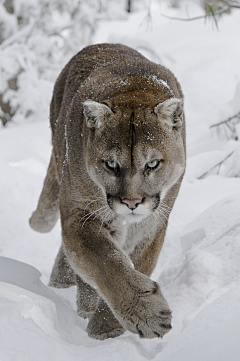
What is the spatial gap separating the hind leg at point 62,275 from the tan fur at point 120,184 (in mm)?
508

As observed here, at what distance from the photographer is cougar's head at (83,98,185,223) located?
7.91 feet

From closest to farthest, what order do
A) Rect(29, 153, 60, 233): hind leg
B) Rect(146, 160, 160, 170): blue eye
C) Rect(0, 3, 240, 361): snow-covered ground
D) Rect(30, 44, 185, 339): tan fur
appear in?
Rect(0, 3, 240, 361): snow-covered ground → Rect(30, 44, 185, 339): tan fur → Rect(146, 160, 160, 170): blue eye → Rect(29, 153, 60, 233): hind leg

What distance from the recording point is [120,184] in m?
2.43

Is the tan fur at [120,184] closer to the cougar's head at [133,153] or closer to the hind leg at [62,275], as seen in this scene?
the cougar's head at [133,153]

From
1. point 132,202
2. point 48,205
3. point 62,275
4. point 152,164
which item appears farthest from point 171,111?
point 48,205

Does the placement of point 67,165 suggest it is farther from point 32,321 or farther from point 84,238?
point 32,321

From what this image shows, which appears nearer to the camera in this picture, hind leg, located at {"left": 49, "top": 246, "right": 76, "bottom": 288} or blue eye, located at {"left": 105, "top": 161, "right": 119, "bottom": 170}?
blue eye, located at {"left": 105, "top": 161, "right": 119, "bottom": 170}

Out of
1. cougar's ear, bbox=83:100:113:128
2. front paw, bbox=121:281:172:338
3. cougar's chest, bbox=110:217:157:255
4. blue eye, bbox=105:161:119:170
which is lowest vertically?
cougar's chest, bbox=110:217:157:255

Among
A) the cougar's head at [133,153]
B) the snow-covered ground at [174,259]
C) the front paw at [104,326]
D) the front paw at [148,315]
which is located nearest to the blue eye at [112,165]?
the cougar's head at [133,153]

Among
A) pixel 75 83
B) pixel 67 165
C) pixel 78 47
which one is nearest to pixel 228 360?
pixel 67 165

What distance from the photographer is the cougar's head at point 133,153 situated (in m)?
2.41

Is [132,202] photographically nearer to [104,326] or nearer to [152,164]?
[152,164]

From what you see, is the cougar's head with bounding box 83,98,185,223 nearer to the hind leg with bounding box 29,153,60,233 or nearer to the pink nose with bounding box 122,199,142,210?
the pink nose with bounding box 122,199,142,210

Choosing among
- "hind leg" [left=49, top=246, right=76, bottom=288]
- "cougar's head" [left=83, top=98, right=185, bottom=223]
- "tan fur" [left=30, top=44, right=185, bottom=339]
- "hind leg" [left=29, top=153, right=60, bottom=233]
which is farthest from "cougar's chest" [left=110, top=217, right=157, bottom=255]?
"hind leg" [left=29, top=153, right=60, bottom=233]
